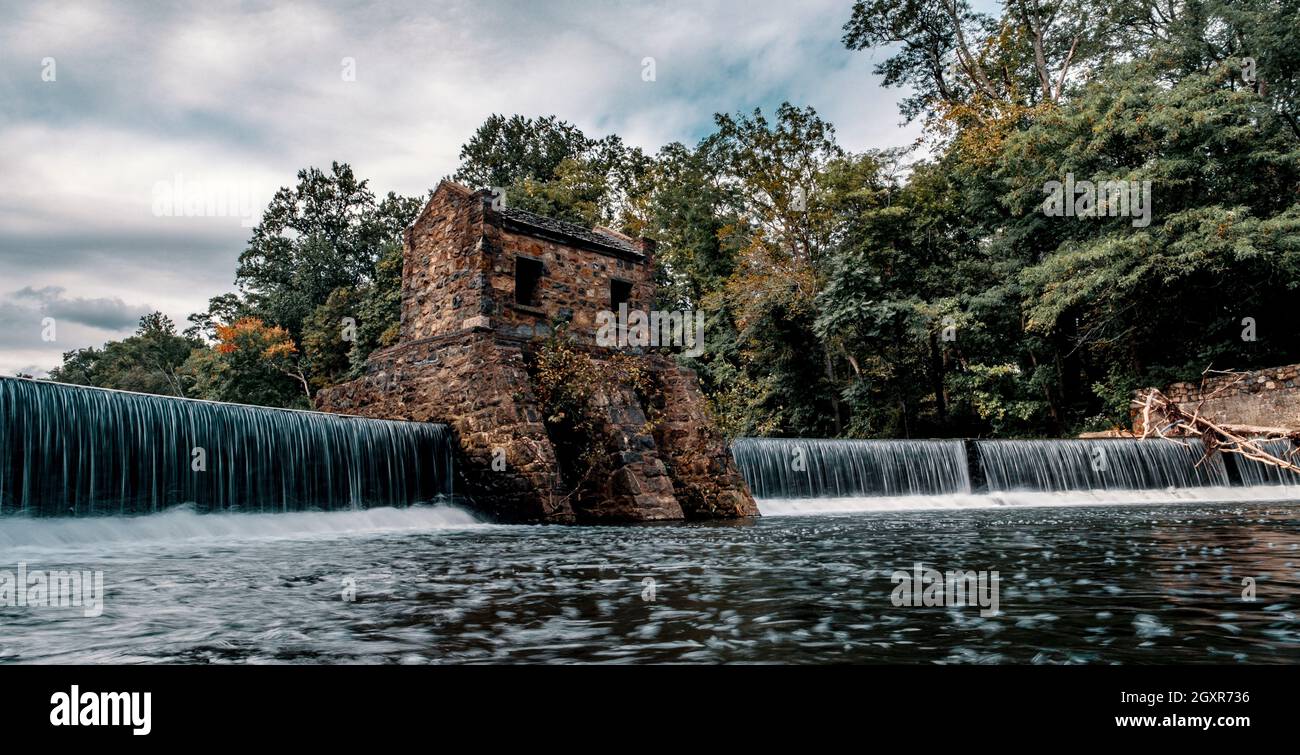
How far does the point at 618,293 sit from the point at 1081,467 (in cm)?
1195

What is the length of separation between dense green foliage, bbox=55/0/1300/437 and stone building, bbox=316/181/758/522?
268cm

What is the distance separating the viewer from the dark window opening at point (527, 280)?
15.3 m

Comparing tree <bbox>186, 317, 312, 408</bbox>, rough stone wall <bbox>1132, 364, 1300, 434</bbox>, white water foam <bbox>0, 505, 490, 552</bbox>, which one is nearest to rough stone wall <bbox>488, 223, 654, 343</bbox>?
white water foam <bbox>0, 505, 490, 552</bbox>

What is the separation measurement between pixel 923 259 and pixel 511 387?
1787cm

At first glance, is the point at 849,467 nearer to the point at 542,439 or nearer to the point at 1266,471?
the point at 542,439

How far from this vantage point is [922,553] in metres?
6.11

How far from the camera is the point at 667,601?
390 cm

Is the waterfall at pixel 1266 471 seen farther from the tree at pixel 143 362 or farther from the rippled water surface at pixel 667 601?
the tree at pixel 143 362

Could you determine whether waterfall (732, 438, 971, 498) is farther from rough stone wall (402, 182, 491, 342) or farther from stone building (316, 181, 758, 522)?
rough stone wall (402, 182, 491, 342)

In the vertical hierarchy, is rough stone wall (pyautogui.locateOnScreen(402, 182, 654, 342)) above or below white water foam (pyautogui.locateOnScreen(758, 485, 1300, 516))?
above

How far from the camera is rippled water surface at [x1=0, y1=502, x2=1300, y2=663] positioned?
8.92ft

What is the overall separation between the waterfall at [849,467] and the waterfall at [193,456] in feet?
22.4
